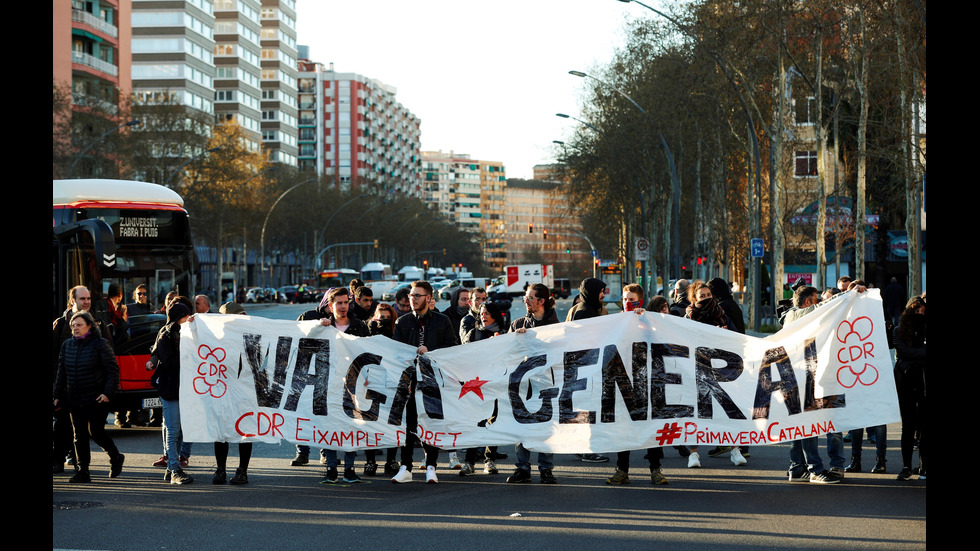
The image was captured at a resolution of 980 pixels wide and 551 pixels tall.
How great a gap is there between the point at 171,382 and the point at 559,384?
12.2 feet

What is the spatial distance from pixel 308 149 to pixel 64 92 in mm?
113348

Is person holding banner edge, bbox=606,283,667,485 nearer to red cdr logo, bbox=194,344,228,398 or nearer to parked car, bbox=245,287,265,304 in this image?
red cdr logo, bbox=194,344,228,398

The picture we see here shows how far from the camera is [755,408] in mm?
10117

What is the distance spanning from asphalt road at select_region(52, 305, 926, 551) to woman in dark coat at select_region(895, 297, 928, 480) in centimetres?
32

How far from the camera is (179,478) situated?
10.4 meters

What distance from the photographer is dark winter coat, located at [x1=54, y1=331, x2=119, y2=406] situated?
34.7 feet

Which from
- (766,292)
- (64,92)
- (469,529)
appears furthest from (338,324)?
(64,92)

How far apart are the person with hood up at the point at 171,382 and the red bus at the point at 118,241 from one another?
6438 mm

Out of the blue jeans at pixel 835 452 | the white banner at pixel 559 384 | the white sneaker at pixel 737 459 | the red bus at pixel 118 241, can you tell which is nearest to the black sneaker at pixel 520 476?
the white banner at pixel 559 384

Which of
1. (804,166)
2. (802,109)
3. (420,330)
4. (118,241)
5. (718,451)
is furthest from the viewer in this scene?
(804,166)

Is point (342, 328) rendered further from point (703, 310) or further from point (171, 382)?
point (703, 310)

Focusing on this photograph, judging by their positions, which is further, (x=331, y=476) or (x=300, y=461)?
(x=300, y=461)

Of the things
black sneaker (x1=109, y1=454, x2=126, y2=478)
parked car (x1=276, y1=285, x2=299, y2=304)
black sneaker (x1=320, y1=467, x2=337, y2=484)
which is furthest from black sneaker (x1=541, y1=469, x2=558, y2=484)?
parked car (x1=276, y1=285, x2=299, y2=304)

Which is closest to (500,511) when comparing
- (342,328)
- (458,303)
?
(342,328)
